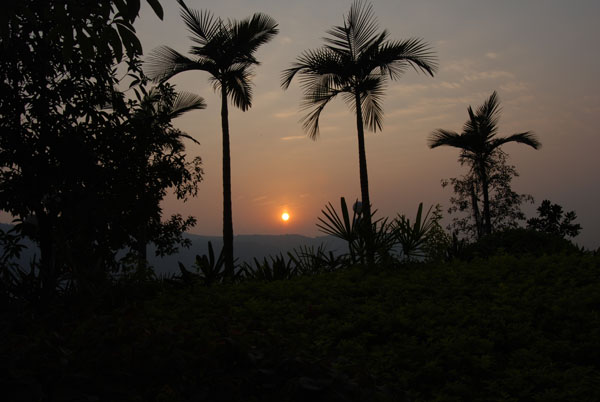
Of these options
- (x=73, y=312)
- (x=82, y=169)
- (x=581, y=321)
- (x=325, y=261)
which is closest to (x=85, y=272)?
(x=73, y=312)

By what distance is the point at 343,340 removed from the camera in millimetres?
5828

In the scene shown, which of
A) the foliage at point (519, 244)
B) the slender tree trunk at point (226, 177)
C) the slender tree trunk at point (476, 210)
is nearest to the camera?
the foliage at point (519, 244)

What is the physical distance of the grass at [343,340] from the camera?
2.85 m

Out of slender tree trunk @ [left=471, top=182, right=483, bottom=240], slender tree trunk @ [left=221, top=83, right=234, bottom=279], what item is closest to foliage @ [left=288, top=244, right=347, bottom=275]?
slender tree trunk @ [left=221, top=83, right=234, bottom=279]

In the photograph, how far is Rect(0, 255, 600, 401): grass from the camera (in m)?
2.85

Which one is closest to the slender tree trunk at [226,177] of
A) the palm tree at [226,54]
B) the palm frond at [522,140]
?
the palm tree at [226,54]

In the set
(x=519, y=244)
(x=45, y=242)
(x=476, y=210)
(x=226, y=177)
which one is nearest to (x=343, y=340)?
(x=45, y=242)

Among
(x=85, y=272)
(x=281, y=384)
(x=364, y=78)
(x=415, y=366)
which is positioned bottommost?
(x=415, y=366)

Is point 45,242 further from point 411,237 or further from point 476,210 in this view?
point 476,210

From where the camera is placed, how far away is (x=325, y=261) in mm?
10773

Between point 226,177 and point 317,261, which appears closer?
point 317,261

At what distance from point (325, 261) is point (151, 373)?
7795 mm

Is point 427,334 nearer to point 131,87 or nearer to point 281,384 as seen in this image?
point 281,384

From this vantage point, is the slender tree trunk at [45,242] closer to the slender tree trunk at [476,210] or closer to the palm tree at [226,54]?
the palm tree at [226,54]
